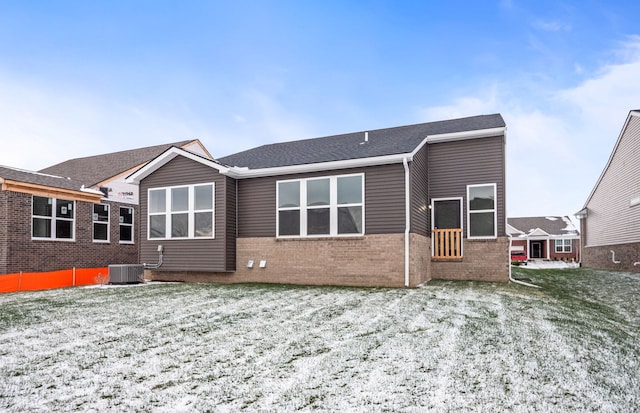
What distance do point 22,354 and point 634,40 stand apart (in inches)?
729

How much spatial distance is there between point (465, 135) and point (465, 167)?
0.98 m

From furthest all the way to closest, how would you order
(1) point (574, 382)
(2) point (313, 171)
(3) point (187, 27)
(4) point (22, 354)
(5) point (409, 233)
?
1. (3) point (187, 27)
2. (2) point (313, 171)
3. (5) point (409, 233)
4. (4) point (22, 354)
5. (1) point (574, 382)

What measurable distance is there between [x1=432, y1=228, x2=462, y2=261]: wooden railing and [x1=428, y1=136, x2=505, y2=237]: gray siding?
12.7 inches

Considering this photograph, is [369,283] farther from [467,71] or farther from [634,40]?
[634,40]

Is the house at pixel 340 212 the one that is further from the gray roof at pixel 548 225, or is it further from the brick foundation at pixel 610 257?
the gray roof at pixel 548 225

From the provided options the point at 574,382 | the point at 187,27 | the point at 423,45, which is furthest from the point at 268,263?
the point at 423,45

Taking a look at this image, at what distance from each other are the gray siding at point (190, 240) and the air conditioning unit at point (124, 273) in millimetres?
388

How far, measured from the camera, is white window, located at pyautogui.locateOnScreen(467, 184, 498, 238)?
12.2 meters

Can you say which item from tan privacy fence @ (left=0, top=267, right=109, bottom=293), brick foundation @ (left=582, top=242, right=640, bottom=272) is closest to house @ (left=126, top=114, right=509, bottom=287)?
tan privacy fence @ (left=0, top=267, right=109, bottom=293)

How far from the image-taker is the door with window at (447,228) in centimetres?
1250

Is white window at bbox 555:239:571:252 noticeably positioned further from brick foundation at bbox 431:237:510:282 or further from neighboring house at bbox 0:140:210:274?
neighboring house at bbox 0:140:210:274

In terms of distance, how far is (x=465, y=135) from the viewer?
1238 cm

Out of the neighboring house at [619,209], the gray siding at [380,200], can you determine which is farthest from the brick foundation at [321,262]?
the neighboring house at [619,209]

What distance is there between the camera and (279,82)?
64.4ft
